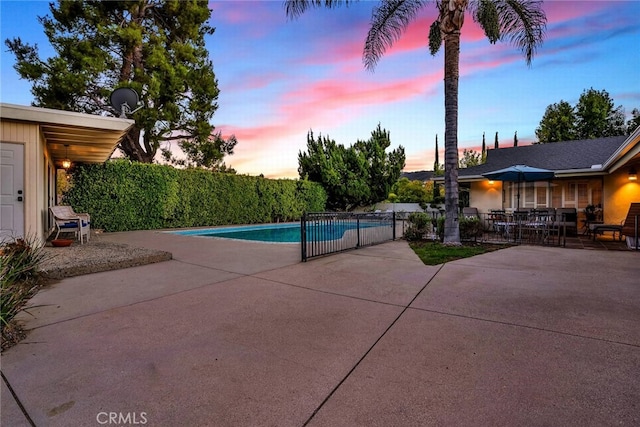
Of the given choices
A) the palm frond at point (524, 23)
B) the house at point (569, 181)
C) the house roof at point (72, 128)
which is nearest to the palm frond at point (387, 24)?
the palm frond at point (524, 23)

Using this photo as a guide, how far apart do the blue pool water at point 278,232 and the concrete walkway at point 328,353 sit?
7.68 ft

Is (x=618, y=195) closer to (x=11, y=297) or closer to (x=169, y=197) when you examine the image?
(x=11, y=297)

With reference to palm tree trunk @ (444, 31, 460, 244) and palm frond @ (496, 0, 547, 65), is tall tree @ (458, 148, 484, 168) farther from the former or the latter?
palm tree trunk @ (444, 31, 460, 244)

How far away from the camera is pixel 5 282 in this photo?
9.54 feet

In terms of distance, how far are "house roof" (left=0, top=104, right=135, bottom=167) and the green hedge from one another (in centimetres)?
187

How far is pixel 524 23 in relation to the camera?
8.11 m

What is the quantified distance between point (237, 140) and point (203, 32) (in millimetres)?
6032

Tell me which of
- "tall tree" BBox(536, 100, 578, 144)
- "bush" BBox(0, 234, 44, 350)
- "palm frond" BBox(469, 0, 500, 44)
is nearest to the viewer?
"bush" BBox(0, 234, 44, 350)

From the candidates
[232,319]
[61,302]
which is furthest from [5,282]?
[232,319]

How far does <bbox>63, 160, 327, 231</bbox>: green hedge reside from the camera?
11055 mm

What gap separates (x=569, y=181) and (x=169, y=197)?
1594 cm

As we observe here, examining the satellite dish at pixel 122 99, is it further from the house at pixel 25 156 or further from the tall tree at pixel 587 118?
the tall tree at pixel 587 118

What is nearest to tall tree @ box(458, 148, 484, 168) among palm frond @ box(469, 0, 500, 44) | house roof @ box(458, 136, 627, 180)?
house roof @ box(458, 136, 627, 180)

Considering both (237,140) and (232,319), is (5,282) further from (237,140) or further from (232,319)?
(237,140)
